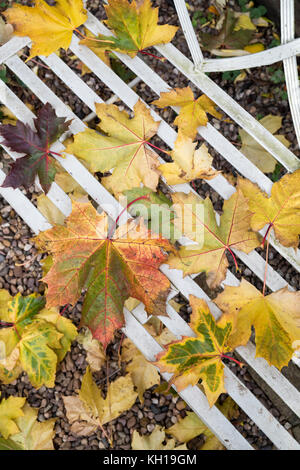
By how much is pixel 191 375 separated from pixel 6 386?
0.89 metres

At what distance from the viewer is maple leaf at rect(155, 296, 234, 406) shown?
128 cm

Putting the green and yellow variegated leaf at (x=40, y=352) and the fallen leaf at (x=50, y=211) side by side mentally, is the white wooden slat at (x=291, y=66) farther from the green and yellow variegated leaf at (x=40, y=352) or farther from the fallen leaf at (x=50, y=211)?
the green and yellow variegated leaf at (x=40, y=352)

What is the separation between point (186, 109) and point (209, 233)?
52 cm

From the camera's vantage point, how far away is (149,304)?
4.21 ft

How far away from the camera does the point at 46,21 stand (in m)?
1.40

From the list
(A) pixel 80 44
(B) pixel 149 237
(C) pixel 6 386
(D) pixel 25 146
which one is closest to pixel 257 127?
(B) pixel 149 237

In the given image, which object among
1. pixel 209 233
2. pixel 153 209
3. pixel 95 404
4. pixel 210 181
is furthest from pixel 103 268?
pixel 95 404

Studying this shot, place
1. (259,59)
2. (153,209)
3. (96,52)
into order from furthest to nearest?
(96,52)
(259,59)
(153,209)

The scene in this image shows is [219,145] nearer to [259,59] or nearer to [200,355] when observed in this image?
[259,59]

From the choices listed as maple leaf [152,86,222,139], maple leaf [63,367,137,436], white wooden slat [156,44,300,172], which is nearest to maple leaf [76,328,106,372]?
maple leaf [63,367,137,436]

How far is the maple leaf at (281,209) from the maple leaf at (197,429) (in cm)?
76

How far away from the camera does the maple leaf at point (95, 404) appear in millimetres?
1536

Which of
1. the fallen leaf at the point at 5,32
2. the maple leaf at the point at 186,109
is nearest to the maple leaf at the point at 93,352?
the maple leaf at the point at 186,109
